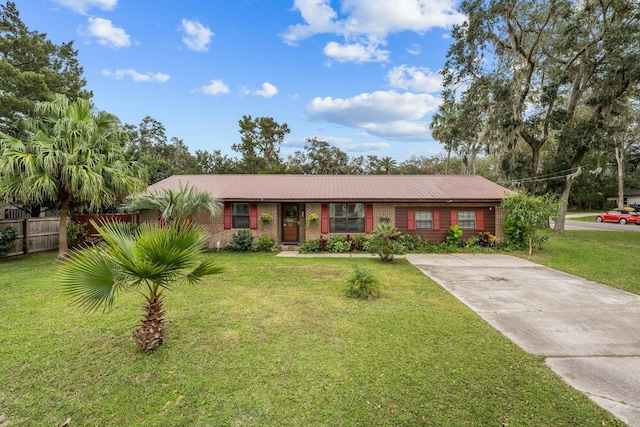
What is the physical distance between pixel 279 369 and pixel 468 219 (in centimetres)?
1201

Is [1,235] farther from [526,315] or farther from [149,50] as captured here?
[526,315]

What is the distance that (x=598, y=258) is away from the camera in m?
10.9

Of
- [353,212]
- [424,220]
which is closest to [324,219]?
[353,212]

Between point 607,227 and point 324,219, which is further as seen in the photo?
point 607,227

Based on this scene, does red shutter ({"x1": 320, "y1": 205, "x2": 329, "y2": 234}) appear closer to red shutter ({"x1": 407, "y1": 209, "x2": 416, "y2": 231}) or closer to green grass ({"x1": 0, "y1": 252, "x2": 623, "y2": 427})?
red shutter ({"x1": 407, "y1": 209, "x2": 416, "y2": 231})

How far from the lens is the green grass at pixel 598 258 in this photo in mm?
8165

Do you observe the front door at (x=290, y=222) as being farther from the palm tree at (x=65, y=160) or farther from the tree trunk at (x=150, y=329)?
the tree trunk at (x=150, y=329)

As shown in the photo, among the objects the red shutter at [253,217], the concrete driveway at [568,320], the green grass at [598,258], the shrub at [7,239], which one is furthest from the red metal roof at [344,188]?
the shrub at [7,239]

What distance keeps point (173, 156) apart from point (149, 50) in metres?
37.1

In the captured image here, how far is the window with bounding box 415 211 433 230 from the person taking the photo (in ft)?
43.4

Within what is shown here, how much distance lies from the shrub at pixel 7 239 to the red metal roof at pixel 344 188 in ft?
16.9

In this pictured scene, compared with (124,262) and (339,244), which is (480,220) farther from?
(124,262)

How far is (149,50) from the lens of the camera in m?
14.1

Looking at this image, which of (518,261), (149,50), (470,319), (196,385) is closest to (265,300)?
(196,385)
